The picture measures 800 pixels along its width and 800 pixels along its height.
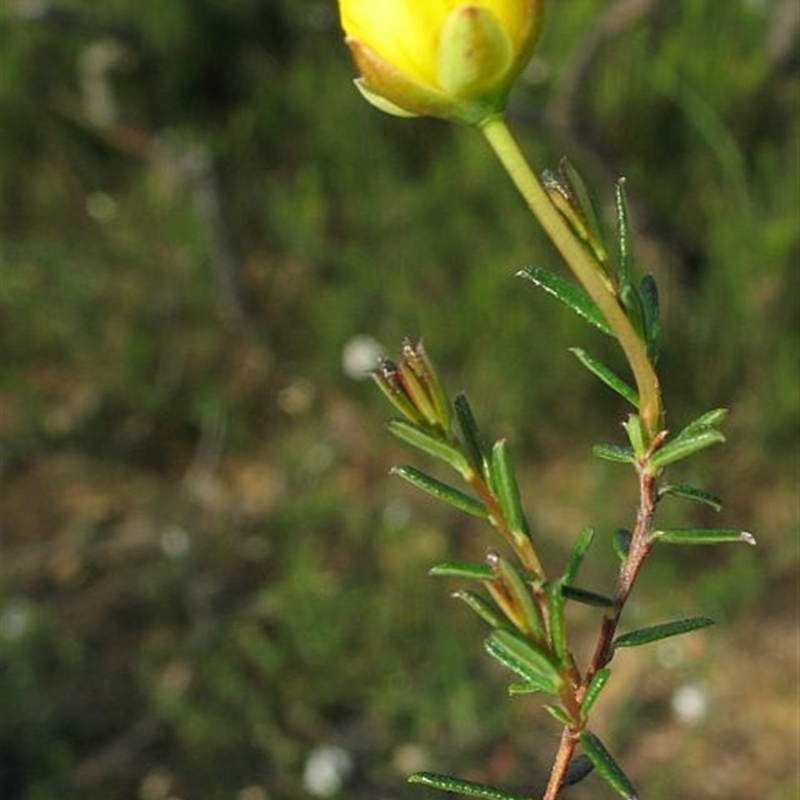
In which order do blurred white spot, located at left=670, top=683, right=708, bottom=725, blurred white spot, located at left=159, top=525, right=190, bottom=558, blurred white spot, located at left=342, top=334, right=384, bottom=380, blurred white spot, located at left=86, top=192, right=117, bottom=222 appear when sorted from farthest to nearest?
blurred white spot, located at left=86, top=192, right=117, bottom=222
blurred white spot, located at left=342, top=334, right=384, bottom=380
blurred white spot, located at left=159, top=525, right=190, bottom=558
blurred white spot, located at left=670, top=683, right=708, bottom=725

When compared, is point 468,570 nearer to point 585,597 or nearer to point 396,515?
point 585,597

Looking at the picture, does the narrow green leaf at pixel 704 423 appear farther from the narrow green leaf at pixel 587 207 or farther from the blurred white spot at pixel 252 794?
the blurred white spot at pixel 252 794

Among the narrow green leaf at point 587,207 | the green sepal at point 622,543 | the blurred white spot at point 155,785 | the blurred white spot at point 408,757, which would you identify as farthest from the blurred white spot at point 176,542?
the narrow green leaf at point 587,207

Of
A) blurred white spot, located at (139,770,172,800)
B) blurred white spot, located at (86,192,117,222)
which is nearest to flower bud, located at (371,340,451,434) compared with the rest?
blurred white spot, located at (139,770,172,800)

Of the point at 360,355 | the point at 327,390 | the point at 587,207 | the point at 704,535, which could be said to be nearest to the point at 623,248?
the point at 587,207

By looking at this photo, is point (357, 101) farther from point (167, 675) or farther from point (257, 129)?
point (167, 675)

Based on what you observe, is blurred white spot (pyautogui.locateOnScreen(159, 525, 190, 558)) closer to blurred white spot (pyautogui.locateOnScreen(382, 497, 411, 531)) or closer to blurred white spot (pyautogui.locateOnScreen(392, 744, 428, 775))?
blurred white spot (pyautogui.locateOnScreen(382, 497, 411, 531))
